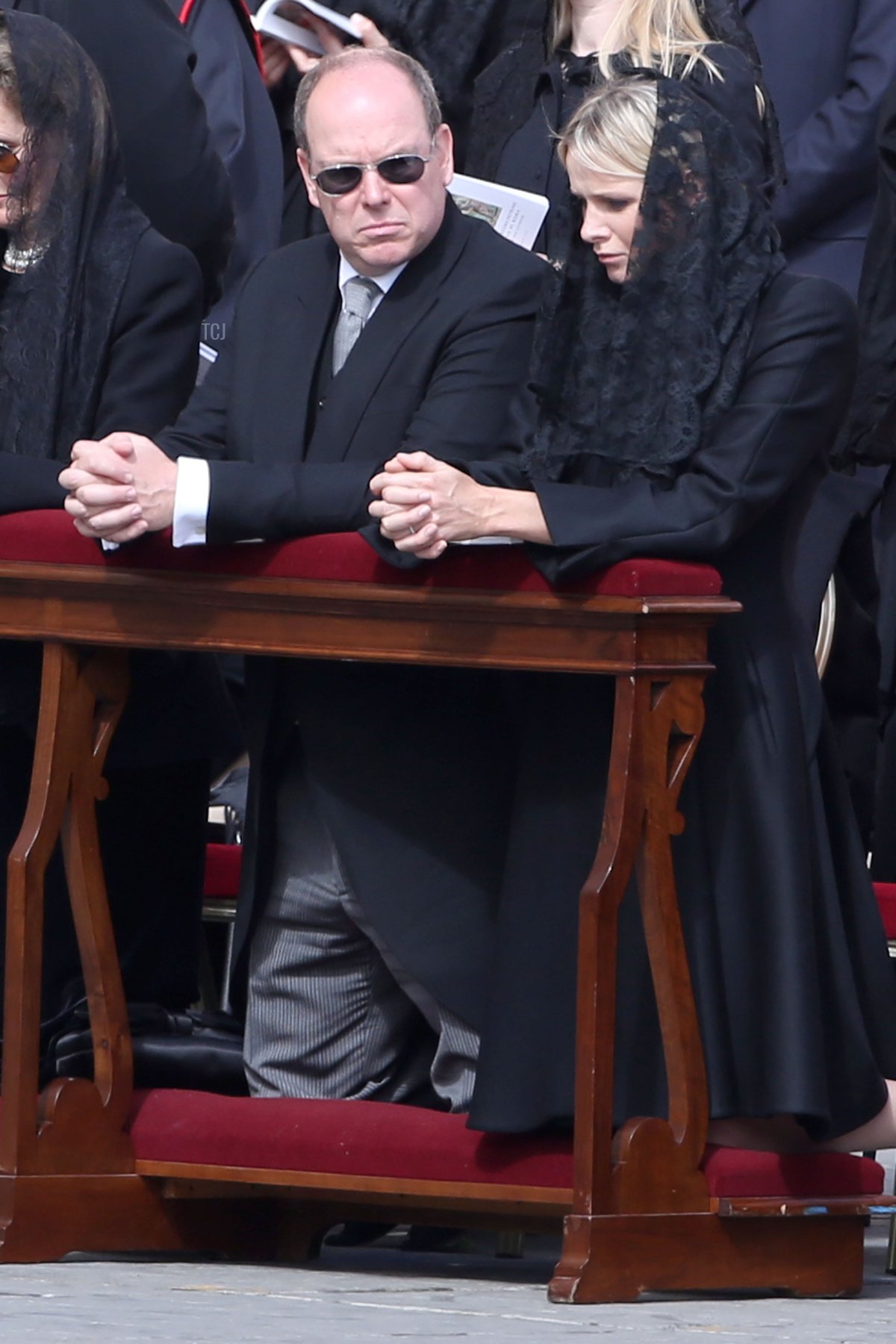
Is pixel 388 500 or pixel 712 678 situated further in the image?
pixel 712 678

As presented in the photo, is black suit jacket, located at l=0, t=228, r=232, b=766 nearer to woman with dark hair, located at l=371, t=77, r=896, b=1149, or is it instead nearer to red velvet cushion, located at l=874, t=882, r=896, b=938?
woman with dark hair, located at l=371, t=77, r=896, b=1149

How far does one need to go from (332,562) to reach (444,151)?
753mm

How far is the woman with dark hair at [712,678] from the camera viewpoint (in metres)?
4.27

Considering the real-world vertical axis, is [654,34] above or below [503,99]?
above

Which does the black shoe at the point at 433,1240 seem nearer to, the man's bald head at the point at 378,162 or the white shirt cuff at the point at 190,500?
the white shirt cuff at the point at 190,500

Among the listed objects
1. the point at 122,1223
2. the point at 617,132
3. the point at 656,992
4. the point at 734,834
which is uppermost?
the point at 617,132

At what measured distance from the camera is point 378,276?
4.61 meters

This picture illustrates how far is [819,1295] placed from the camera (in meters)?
4.40

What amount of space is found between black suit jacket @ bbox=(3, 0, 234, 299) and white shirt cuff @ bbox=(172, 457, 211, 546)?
1.48m

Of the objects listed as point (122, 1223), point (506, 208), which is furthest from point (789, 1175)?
point (506, 208)

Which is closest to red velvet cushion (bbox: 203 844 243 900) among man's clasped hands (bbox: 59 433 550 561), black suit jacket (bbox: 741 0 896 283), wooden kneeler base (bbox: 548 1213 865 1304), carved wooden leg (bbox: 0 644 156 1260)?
carved wooden leg (bbox: 0 644 156 1260)

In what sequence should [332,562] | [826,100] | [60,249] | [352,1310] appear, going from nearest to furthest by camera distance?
[352,1310]
[332,562]
[60,249]
[826,100]

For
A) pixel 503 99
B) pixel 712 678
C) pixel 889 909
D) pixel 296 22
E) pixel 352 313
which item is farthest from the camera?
pixel 296 22

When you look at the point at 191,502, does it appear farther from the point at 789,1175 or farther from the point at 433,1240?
the point at 433,1240
